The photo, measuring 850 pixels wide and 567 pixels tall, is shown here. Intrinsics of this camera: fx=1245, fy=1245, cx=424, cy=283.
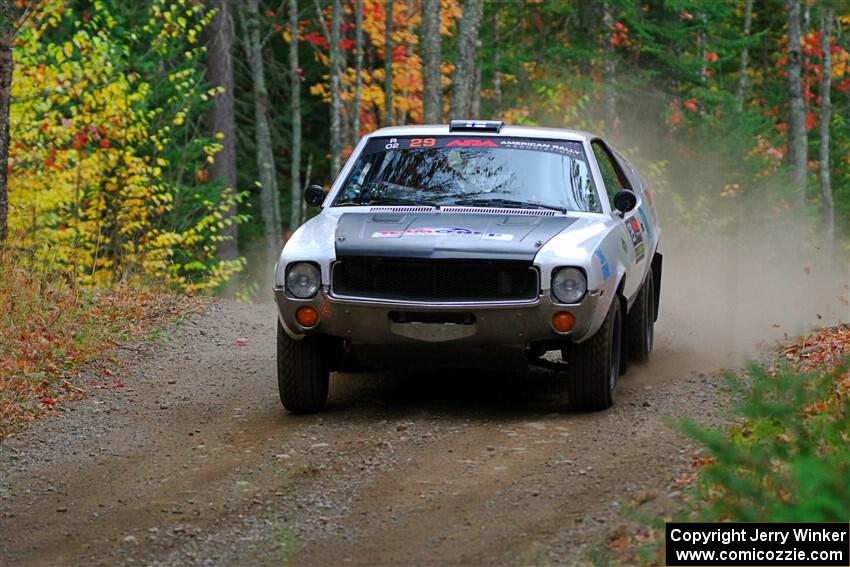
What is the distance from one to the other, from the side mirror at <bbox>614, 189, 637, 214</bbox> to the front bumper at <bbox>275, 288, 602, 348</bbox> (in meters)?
1.45

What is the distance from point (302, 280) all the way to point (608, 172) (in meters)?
2.88

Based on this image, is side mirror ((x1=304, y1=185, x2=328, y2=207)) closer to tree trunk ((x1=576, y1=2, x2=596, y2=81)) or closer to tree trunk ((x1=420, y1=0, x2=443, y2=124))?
tree trunk ((x1=420, y1=0, x2=443, y2=124))

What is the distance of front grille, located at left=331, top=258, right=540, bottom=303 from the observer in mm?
7480

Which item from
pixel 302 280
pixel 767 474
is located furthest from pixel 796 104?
pixel 767 474

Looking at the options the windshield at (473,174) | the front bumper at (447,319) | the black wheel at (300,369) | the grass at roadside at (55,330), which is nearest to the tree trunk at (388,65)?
the grass at roadside at (55,330)

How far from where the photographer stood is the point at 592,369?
7.79 metres

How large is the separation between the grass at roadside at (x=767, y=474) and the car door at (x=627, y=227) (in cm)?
262

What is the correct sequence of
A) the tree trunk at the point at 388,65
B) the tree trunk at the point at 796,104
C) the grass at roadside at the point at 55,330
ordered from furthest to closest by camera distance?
1. the tree trunk at the point at 388,65
2. the tree trunk at the point at 796,104
3. the grass at roadside at the point at 55,330

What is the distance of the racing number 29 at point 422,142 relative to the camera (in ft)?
29.9

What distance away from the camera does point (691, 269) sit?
24703 millimetres

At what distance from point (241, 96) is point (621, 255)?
78.9 ft

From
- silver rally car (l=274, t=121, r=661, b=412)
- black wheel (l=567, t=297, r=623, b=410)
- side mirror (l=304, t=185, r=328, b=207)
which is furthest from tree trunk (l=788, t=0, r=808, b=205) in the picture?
black wheel (l=567, t=297, r=623, b=410)

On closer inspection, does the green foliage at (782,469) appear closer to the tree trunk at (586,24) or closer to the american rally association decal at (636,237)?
the american rally association decal at (636,237)

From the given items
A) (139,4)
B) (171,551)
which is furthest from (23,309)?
(139,4)
